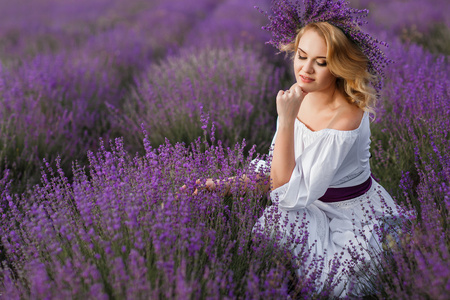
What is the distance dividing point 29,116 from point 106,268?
2198 millimetres

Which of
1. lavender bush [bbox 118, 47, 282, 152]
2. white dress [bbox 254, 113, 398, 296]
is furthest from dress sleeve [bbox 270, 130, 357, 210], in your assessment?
lavender bush [bbox 118, 47, 282, 152]

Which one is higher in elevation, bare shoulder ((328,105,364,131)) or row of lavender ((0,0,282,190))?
bare shoulder ((328,105,364,131))

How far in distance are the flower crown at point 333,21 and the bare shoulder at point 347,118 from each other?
20cm

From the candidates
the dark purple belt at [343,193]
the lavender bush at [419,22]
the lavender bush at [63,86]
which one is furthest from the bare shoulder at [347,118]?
the lavender bush at [419,22]

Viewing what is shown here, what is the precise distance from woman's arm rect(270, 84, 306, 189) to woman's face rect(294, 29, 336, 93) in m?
0.09

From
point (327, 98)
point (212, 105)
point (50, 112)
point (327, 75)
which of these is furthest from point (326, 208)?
point (50, 112)

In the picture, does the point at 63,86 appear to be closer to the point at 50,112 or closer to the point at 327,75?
the point at 50,112

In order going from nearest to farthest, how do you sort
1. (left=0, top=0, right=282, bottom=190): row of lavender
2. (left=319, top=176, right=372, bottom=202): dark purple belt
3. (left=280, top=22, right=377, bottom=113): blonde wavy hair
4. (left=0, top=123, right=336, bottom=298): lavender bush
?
(left=0, top=123, right=336, bottom=298): lavender bush
(left=280, top=22, right=377, bottom=113): blonde wavy hair
(left=319, top=176, right=372, bottom=202): dark purple belt
(left=0, top=0, right=282, bottom=190): row of lavender

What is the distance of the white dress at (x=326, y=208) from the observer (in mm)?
1877

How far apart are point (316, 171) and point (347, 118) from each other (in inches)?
11.9

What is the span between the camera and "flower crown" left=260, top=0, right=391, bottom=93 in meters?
1.99

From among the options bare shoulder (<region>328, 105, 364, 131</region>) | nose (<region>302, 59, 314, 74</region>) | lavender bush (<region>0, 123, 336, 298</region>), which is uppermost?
nose (<region>302, 59, 314, 74</region>)

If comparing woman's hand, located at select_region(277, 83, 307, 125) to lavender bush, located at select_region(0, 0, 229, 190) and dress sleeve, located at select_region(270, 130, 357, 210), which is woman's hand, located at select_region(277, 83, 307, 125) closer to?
dress sleeve, located at select_region(270, 130, 357, 210)

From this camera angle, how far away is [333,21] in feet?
6.66
